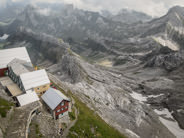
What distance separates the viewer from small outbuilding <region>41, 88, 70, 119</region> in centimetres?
3641

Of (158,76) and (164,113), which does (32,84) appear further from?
(158,76)

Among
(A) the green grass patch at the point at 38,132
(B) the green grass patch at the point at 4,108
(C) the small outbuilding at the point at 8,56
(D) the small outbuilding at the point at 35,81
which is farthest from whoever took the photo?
(C) the small outbuilding at the point at 8,56

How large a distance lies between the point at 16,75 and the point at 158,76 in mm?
147041

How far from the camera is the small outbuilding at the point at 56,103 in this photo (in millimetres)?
36406

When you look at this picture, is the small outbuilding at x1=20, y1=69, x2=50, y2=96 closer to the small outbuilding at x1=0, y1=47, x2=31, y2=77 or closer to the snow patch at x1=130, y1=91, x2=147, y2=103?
the small outbuilding at x1=0, y1=47, x2=31, y2=77

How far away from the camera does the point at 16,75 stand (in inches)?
1788

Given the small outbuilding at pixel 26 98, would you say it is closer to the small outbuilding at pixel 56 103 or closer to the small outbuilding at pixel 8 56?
the small outbuilding at pixel 56 103

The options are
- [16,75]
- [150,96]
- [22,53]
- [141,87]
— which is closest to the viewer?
[16,75]

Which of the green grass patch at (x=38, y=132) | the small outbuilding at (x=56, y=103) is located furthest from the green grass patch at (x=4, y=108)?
the small outbuilding at (x=56, y=103)

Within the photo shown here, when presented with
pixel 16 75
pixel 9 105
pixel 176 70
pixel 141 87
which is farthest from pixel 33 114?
pixel 176 70

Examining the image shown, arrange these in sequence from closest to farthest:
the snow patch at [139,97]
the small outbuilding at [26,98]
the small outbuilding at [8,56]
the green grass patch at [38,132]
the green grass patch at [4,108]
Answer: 1. the green grass patch at [4,108]
2. the green grass patch at [38,132]
3. the small outbuilding at [26,98]
4. the small outbuilding at [8,56]
5. the snow patch at [139,97]

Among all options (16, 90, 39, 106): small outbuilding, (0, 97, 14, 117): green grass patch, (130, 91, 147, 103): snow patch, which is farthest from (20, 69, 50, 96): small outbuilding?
(130, 91, 147, 103): snow patch

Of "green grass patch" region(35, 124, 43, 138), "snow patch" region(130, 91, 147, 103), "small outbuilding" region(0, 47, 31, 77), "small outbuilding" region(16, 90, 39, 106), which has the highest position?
"small outbuilding" region(0, 47, 31, 77)

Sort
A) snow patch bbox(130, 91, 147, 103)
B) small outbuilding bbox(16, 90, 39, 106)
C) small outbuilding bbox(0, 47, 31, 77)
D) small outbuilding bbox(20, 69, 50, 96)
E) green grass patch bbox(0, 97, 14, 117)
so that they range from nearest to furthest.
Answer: green grass patch bbox(0, 97, 14, 117)
small outbuilding bbox(16, 90, 39, 106)
small outbuilding bbox(20, 69, 50, 96)
small outbuilding bbox(0, 47, 31, 77)
snow patch bbox(130, 91, 147, 103)
